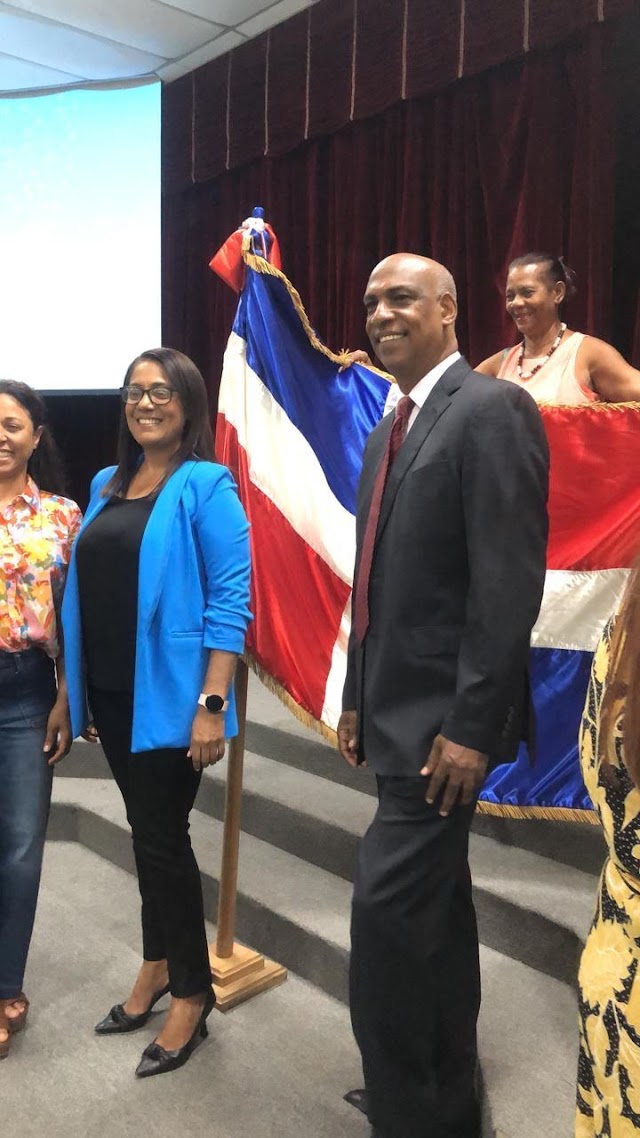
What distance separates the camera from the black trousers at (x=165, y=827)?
1.61 metres

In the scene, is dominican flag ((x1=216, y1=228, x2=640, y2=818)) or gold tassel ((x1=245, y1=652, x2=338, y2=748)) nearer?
dominican flag ((x1=216, y1=228, x2=640, y2=818))

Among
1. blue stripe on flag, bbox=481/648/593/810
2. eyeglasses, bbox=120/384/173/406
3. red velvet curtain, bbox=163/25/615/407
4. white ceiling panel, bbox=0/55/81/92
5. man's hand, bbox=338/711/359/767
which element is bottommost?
blue stripe on flag, bbox=481/648/593/810

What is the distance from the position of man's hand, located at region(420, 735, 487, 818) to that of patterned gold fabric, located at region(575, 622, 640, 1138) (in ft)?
1.33

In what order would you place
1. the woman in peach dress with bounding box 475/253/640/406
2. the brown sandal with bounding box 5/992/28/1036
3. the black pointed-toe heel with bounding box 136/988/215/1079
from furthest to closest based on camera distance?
1. the woman in peach dress with bounding box 475/253/640/406
2. the brown sandal with bounding box 5/992/28/1036
3. the black pointed-toe heel with bounding box 136/988/215/1079

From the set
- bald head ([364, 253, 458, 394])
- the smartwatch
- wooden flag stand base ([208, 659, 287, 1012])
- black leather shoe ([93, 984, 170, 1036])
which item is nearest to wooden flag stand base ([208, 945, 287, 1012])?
wooden flag stand base ([208, 659, 287, 1012])

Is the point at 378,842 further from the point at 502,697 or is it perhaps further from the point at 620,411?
the point at 620,411

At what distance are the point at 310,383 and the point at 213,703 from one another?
899mm

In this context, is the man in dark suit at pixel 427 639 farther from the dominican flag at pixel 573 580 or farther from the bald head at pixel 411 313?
the dominican flag at pixel 573 580

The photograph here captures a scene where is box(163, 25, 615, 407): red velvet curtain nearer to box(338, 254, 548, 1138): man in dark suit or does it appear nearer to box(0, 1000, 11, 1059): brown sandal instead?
box(338, 254, 548, 1138): man in dark suit

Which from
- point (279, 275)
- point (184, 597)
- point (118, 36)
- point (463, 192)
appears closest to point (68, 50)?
point (118, 36)

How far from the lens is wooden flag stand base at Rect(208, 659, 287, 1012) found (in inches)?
77.1

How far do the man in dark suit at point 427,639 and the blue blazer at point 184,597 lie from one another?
0.33 metres

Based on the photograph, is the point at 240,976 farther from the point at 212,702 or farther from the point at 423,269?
the point at 423,269

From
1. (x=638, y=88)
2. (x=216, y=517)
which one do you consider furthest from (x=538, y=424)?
(x=638, y=88)
